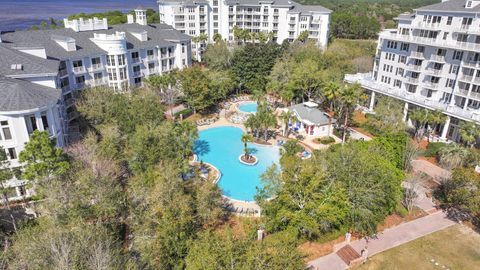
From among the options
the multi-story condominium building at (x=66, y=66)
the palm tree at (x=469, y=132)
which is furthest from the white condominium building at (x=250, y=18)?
the palm tree at (x=469, y=132)

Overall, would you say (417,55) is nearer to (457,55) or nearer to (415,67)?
(415,67)

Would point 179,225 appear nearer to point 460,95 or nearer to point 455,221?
point 455,221

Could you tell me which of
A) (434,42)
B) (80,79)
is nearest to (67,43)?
(80,79)

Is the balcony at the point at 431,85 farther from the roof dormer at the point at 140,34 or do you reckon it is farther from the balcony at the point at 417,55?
the roof dormer at the point at 140,34

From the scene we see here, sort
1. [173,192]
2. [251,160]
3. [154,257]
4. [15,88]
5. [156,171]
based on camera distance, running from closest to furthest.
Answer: [154,257] < [173,192] < [156,171] < [15,88] < [251,160]

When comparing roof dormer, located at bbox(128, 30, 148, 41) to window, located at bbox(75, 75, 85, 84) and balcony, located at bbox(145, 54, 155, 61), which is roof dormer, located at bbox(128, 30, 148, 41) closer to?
balcony, located at bbox(145, 54, 155, 61)

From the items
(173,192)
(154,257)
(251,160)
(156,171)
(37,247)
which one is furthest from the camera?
Result: (251,160)

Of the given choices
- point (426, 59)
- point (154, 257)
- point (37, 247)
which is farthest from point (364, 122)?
point (37, 247)
